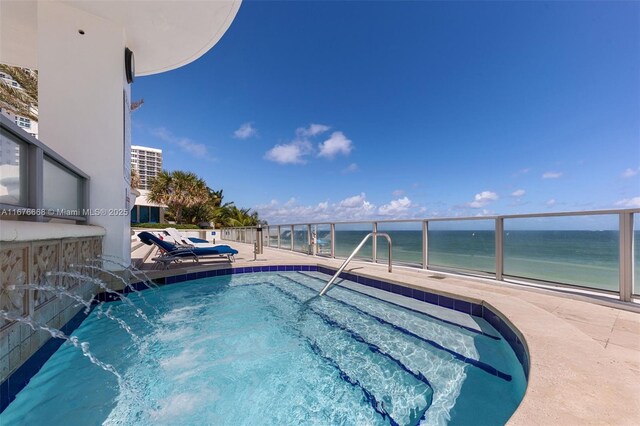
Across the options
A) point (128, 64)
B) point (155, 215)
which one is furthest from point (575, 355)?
point (155, 215)

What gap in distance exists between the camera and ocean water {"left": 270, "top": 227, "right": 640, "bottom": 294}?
10.3ft

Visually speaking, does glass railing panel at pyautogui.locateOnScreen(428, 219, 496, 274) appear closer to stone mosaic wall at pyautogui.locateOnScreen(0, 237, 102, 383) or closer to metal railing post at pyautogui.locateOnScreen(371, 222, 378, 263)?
metal railing post at pyautogui.locateOnScreen(371, 222, 378, 263)

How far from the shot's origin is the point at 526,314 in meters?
2.37

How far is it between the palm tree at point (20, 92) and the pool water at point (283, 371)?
7461mm

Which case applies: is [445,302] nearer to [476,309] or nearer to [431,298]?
[431,298]

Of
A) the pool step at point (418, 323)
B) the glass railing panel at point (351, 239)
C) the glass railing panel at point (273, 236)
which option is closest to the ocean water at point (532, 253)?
the glass railing panel at point (351, 239)

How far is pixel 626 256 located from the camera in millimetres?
2877

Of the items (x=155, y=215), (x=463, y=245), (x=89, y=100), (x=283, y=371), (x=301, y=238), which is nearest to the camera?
(x=283, y=371)

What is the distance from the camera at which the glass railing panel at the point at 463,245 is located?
4.27m

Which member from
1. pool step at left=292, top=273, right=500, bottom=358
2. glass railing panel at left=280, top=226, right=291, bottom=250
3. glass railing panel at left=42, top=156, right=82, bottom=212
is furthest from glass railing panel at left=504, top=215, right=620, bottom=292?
glass railing panel at left=280, top=226, right=291, bottom=250

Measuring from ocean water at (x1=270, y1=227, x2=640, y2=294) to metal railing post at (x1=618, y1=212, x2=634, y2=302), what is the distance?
6 cm

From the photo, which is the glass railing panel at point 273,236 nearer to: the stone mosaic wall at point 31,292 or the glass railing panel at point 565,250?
the stone mosaic wall at point 31,292

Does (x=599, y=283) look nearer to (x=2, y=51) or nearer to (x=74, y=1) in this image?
(x=74, y=1)

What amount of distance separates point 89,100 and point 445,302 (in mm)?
6081
